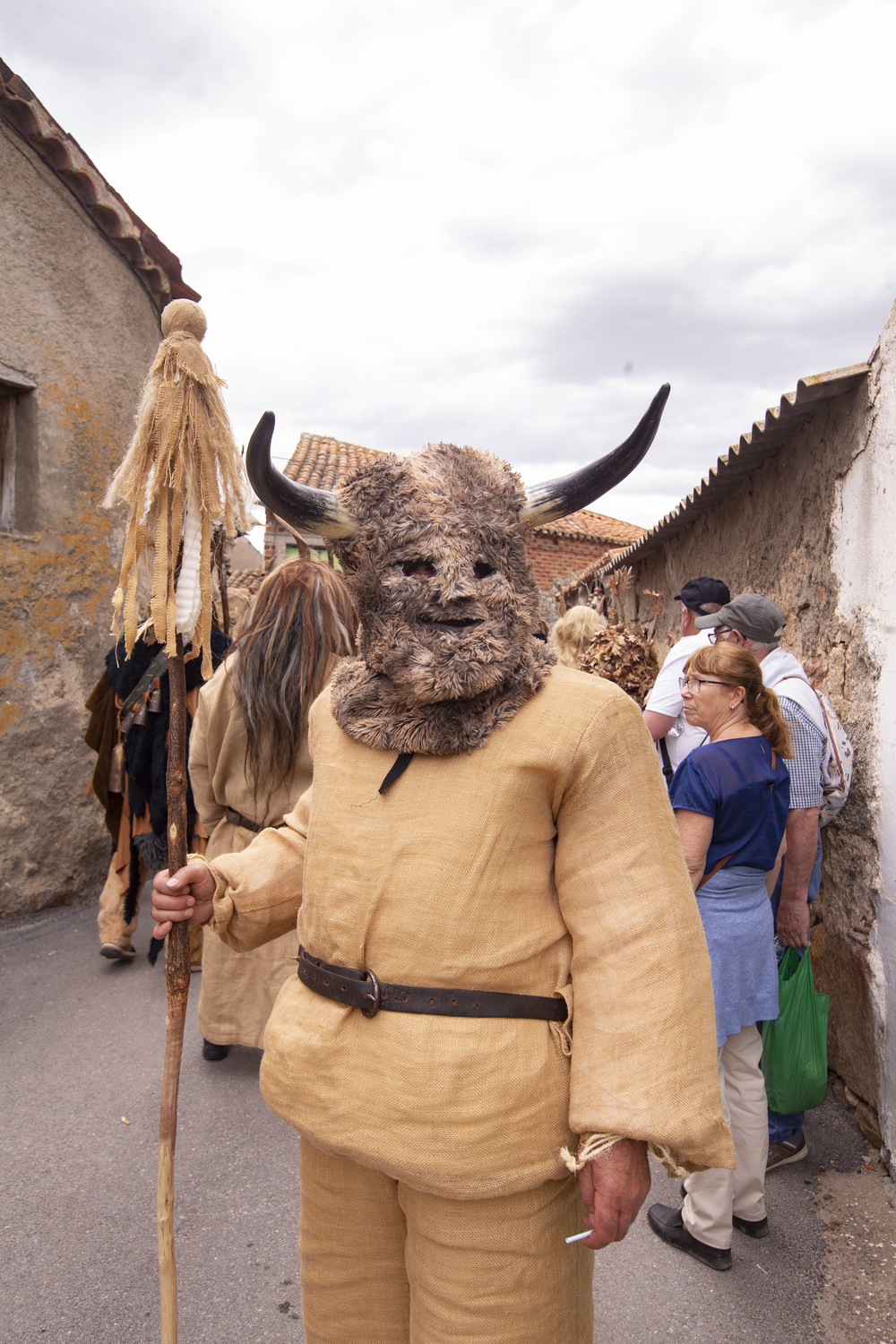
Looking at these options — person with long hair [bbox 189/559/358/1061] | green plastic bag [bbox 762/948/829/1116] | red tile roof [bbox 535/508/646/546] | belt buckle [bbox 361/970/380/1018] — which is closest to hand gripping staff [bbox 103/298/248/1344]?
belt buckle [bbox 361/970/380/1018]

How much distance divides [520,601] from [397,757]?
345 millimetres

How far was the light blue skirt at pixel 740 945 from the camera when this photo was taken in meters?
2.44

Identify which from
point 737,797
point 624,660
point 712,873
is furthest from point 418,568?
point 624,660

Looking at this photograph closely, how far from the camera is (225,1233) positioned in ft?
8.33

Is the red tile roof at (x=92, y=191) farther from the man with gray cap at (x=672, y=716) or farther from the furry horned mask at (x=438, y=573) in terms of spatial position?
the furry horned mask at (x=438, y=573)

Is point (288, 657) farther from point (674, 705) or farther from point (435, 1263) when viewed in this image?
point (435, 1263)

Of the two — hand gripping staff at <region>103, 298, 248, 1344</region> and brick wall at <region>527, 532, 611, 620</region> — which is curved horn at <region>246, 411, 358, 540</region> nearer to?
hand gripping staff at <region>103, 298, 248, 1344</region>

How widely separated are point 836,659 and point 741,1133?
1932 mm

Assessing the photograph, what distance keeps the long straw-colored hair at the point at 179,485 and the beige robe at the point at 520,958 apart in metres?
0.58

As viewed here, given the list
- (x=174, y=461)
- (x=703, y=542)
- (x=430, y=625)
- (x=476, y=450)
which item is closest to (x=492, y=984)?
(x=430, y=625)

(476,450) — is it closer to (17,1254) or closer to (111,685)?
(17,1254)

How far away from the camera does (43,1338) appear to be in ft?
7.04

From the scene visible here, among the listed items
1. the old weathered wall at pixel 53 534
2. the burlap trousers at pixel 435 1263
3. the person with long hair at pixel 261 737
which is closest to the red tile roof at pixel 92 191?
the old weathered wall at pixel 53 534

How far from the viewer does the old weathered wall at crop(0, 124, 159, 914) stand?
5059 mm
